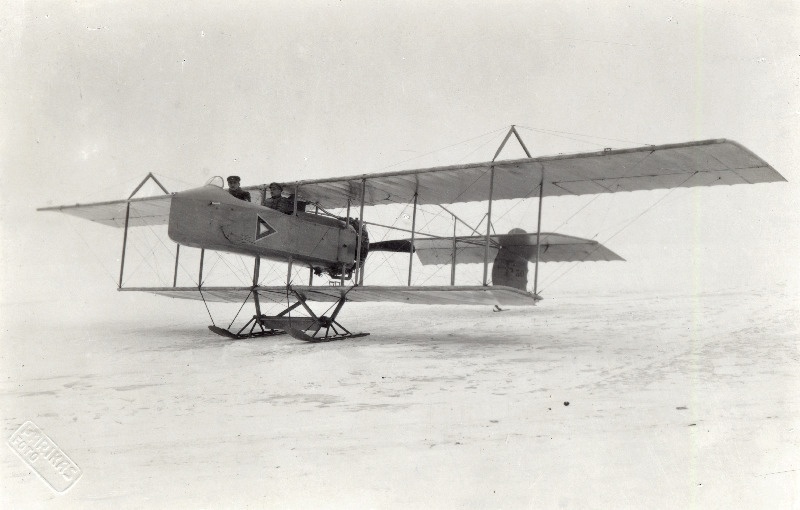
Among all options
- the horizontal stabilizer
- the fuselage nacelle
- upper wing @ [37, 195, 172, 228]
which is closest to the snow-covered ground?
the fuselage nacelle

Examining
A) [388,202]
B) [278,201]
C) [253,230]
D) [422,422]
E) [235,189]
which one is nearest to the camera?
[422,422]

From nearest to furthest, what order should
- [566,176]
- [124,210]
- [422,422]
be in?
1. [422,422]
2. [566,176]
3. [124,210]

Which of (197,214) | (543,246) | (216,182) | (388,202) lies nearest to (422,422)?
(197,214)

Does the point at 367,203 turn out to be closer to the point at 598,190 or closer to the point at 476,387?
the point at 598,190

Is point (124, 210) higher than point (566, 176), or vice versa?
point (566, 176)

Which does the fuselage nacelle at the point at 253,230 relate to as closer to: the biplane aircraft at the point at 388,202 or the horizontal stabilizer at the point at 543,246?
the biplane aircraft at the point at 388,202

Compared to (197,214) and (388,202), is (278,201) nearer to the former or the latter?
(197,214)

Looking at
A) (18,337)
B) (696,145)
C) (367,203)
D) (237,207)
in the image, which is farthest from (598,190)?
(18,337)
